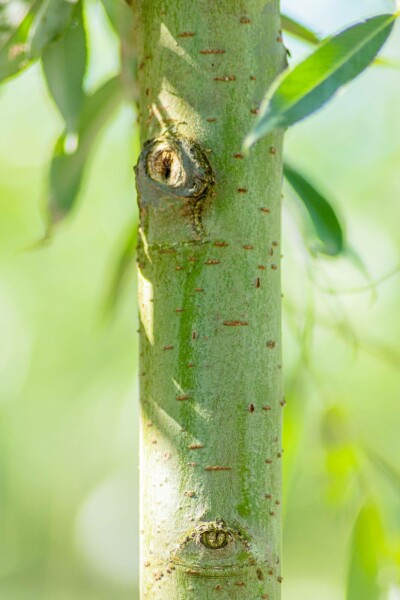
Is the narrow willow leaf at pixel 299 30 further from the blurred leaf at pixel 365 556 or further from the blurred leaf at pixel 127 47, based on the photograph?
the blurred leaf at pixel 365 556

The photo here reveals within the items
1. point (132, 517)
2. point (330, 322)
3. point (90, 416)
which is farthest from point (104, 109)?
point (132, 517)

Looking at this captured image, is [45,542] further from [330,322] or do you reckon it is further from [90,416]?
[330,322]

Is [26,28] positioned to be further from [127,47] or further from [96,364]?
[96,364]

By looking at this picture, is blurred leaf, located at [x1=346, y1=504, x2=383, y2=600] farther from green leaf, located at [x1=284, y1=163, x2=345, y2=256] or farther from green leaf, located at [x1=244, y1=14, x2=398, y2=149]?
green leaf, located at [x1=244, y1=14, x2=398, y2=149]

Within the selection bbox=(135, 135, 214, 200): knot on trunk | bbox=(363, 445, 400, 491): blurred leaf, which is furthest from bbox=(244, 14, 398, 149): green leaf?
bbox=(363, 445, 400, 491): blurred leaf

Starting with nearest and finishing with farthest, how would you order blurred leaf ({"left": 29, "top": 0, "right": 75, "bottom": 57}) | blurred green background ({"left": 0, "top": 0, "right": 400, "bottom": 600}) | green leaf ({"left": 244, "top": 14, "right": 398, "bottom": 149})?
green leaf ({"left": 244, "top": 14, "right": 398, "bottom": 149}), blurred leaf ({"left": 29, "top": 0, "right": 75, "bottom": 57}), blurred green background ({"left": 0, "top": 0, "right": 400, "bottom": 600})

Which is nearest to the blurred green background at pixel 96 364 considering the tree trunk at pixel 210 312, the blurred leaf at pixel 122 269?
the blurred leaf at pixel 122 269
